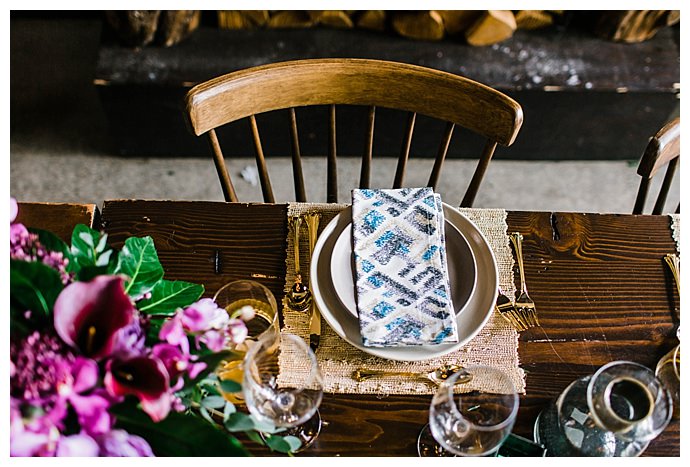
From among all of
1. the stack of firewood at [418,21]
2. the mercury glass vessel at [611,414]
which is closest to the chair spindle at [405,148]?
the mercury glass vessel at [611,414]

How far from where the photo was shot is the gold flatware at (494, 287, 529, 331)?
Result: 106 centimetres

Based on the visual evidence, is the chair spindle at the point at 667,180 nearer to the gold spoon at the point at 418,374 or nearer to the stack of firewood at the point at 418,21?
the gold spoon at the point at 418,374

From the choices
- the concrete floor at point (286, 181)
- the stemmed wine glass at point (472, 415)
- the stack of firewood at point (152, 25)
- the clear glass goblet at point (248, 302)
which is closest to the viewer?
the stemmed wine glass at point (472, 415)

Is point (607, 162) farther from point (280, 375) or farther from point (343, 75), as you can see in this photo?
point (280, 375)

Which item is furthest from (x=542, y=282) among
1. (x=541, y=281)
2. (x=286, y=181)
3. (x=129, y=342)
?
(x=286, y=181)

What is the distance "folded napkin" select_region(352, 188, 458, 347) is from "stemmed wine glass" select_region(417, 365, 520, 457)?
0.08 m

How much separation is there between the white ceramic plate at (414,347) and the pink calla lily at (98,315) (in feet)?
1.37

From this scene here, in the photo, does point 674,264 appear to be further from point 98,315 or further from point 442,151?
point 98,315

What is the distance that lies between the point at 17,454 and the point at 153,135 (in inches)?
66.1

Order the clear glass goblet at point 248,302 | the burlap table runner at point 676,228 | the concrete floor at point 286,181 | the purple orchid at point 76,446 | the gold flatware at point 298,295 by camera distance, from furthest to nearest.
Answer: the concrete floor at point 286,181 → the burlap table runner at point 676,228 → the gold flatware at point 298,295 → the clear glass goblet at point 248,302 → the purple orchid at point 76,446

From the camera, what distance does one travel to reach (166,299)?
31.5 inches

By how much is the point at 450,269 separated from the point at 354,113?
105cm

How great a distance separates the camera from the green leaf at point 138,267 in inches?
30.5
